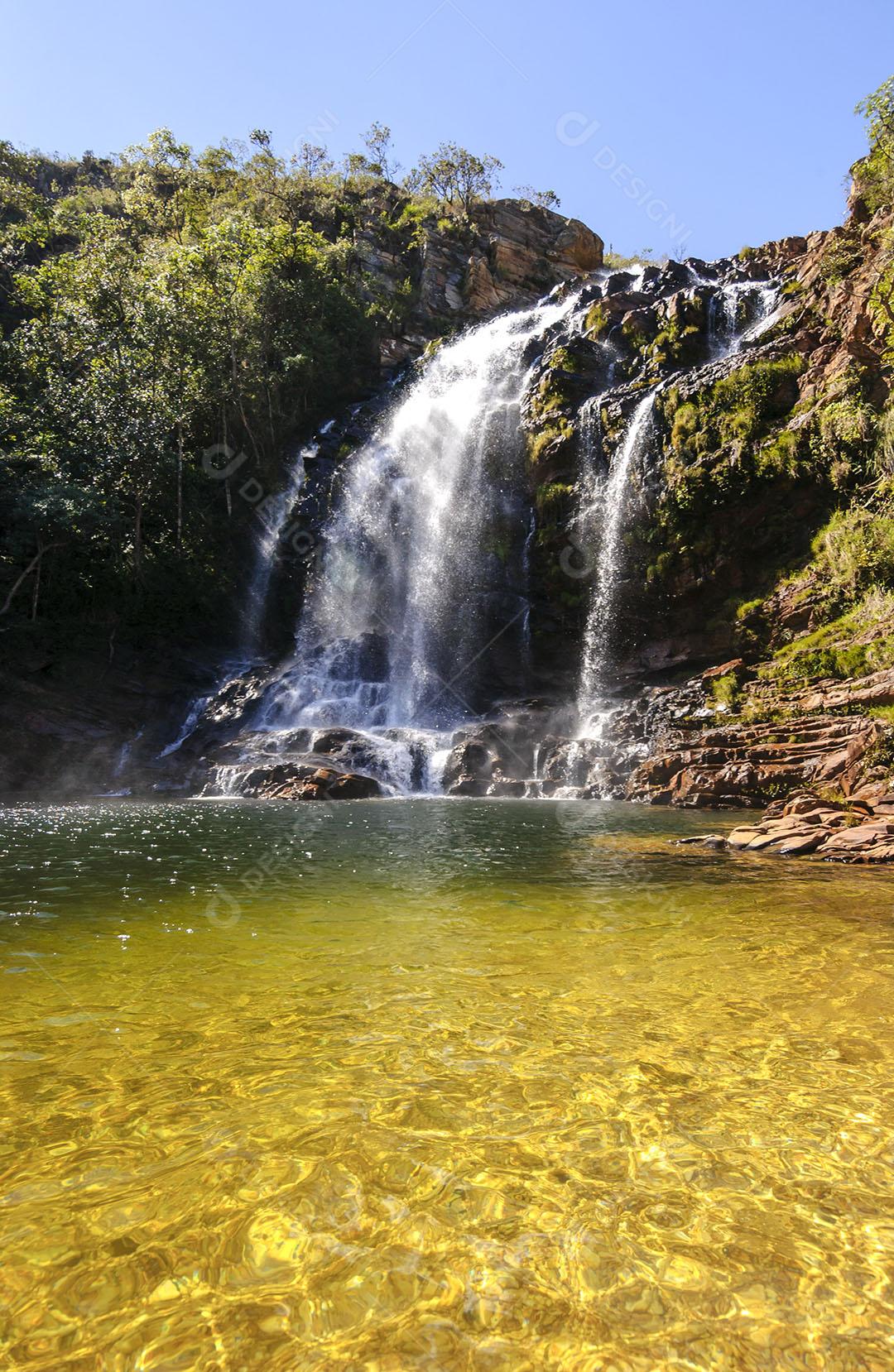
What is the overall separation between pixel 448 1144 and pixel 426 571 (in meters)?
29.8

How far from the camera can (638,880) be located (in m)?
8.69

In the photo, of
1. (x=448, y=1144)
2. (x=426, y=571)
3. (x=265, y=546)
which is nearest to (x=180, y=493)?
(x=265, y=546)

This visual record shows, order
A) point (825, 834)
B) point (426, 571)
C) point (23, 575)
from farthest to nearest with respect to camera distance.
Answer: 1. point (426, 571)
2. point (23, 575)
3. point (825, 834)

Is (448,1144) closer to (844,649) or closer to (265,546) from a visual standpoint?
(844,649)

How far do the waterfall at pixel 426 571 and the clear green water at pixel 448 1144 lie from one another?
2132cm

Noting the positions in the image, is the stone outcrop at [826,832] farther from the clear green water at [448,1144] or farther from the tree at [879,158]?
the tree at [879,158]

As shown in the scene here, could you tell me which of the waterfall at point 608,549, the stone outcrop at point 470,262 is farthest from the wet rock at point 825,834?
the stone outcrop at point 470,262

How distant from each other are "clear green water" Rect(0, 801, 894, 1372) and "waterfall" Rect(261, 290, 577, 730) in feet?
70.0

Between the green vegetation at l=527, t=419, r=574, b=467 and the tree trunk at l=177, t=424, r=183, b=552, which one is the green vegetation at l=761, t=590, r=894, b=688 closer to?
the green vegetation at l=527, t=419, r=574, b=467

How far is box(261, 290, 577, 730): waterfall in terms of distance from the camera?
2817 cm

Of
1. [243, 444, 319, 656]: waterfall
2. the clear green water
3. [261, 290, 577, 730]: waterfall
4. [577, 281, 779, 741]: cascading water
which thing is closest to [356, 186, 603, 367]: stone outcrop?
[243, 444, 319, 656]: waterfall

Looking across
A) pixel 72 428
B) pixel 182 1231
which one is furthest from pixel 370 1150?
pixel 72 428

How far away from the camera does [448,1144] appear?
2920 mm

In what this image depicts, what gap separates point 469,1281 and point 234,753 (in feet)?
75.2
